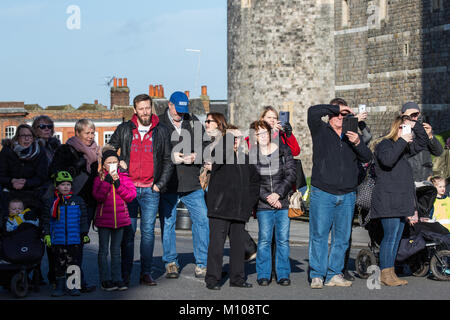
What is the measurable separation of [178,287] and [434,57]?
24964mm

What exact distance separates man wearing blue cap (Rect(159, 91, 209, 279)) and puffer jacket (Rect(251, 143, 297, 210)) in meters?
1.00

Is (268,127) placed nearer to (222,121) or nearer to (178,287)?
(222,121)

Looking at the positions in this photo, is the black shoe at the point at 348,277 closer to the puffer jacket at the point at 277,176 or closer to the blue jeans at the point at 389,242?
the blue jeans at the point at 389,242

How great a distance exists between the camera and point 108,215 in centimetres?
1064

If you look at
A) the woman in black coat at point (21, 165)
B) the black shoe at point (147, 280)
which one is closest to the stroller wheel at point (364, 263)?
the black shoe at point (147, 280)

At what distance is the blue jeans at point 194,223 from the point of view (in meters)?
11.7

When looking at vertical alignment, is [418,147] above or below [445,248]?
above

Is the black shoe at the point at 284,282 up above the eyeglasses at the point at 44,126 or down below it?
below

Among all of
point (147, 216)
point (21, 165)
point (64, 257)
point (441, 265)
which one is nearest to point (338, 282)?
point (441, 265)

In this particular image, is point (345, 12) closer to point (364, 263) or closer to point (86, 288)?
point (364, 263)

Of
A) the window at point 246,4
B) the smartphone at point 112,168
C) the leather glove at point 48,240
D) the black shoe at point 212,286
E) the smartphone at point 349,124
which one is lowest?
the black shoe at point 212,286

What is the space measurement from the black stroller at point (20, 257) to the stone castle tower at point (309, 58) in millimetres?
26718
